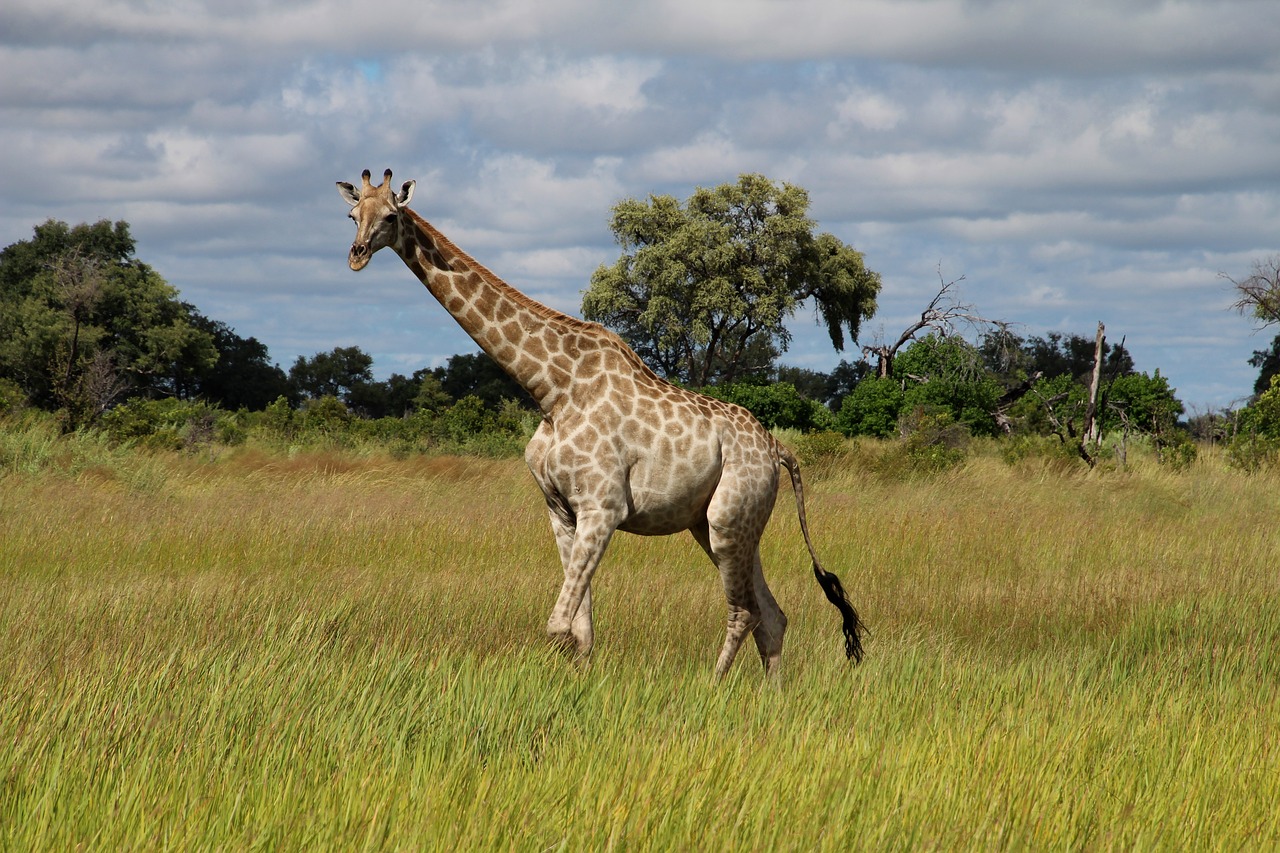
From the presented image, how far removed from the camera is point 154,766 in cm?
401

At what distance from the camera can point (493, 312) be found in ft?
21.7

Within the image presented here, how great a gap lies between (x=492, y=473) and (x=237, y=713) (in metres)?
12.9

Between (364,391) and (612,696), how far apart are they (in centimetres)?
5423

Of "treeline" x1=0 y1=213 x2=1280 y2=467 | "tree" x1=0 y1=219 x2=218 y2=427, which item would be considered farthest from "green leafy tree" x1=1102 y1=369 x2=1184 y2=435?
"tree" x1=0 y1=219 x2=218 y2=427

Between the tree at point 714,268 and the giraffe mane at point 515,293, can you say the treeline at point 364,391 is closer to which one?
the tree at point 714,268

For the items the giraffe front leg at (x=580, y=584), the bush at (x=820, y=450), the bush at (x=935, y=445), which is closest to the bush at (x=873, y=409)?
the bush at (x=935, y=445)

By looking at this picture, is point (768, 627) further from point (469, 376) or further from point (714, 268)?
point (469, 376)

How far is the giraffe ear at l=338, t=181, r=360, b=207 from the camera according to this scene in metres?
6.37

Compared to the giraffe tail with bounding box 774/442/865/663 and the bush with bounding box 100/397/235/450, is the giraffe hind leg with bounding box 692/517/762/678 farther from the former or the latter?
the bush with bounding box 100/397/235/450

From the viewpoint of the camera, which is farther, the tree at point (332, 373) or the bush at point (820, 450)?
the tree at point (332, 373)

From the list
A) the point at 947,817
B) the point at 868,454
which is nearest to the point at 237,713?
the point at 947,817

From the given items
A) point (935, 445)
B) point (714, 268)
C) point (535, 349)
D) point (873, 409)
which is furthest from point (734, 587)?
point (714, 268)

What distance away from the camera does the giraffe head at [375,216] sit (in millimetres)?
6074

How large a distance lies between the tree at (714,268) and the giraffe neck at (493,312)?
34890 mm
